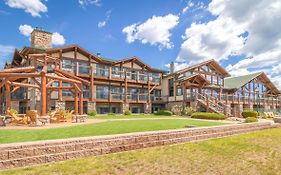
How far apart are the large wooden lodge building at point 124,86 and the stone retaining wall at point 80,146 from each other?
47.9 ft

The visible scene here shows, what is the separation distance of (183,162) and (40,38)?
27270 mm

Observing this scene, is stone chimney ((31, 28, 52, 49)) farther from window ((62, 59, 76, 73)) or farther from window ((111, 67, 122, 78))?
window ((111, 67, 122, 78))

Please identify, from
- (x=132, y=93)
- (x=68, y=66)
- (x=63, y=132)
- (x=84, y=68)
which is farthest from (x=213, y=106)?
(x=63, y=132)

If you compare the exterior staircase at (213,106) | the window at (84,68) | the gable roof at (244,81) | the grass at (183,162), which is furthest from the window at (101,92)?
the gable roof at (244,81)

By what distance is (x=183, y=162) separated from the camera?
7801mm

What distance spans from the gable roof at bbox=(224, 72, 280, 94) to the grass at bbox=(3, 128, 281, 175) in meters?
34.5

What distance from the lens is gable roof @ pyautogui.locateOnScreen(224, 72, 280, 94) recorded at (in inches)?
1693

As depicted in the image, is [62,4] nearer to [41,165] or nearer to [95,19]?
[95,19]

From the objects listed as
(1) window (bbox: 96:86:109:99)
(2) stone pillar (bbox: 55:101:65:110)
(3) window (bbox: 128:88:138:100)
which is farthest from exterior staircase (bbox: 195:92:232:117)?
(2) stone pillar (bbox: 55:101:65:110)

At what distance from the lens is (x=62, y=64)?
1099 inches

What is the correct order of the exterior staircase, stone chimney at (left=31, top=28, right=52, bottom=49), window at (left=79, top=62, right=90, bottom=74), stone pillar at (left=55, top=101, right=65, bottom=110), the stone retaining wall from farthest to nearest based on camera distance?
window at (left=79, top=62, right=90, bottom=74) < stone chimney at (left=31, top=28, right=52, bottom=49) < the exterior staircase < stone pillar at (left=55, top=101, right=65, bottom=110) < the stone retaining wall

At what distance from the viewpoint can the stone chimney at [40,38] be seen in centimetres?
2892

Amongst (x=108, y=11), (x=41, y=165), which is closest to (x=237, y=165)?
(x=41, y=165)

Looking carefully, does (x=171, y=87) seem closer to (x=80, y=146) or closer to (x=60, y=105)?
(x=60, y=105)
